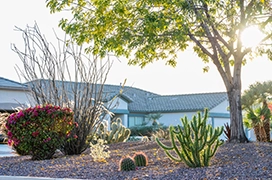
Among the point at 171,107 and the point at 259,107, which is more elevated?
the point at 171,107

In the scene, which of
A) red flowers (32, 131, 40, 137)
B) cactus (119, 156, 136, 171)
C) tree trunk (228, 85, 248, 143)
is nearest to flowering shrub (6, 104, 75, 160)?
red flowers (32, 131, 40, 137)

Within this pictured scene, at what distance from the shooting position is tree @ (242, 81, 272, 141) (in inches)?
683

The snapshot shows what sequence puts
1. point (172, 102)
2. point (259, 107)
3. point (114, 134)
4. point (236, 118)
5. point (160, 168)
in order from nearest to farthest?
point (160, 168) → point (236, 118) → point (114, 134) → point (259, 107) → point (172, 102)

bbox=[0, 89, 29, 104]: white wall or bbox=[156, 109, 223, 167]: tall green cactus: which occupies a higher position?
bbox=[0, 89, 29, 104]: white wall

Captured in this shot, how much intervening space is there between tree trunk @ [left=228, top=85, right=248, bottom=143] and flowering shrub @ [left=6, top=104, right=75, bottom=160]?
5.21 metres

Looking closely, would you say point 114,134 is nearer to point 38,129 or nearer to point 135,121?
point 38,129

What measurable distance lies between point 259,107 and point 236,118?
4.45 metres

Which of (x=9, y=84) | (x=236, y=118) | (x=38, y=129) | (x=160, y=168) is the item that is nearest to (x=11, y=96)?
(x=9, y=84)

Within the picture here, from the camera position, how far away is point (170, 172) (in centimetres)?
920

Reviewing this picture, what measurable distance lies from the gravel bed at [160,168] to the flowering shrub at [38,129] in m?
0.64

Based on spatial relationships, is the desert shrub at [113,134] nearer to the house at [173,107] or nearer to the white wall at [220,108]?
the house at [173,107]

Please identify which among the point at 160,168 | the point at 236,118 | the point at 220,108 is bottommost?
the point at 160,168

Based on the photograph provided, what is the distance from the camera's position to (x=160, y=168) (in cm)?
990

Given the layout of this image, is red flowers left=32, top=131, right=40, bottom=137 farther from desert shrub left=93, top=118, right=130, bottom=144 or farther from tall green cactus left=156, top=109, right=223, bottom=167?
desert shrub left=93, top=118, right=130, bottom=144
